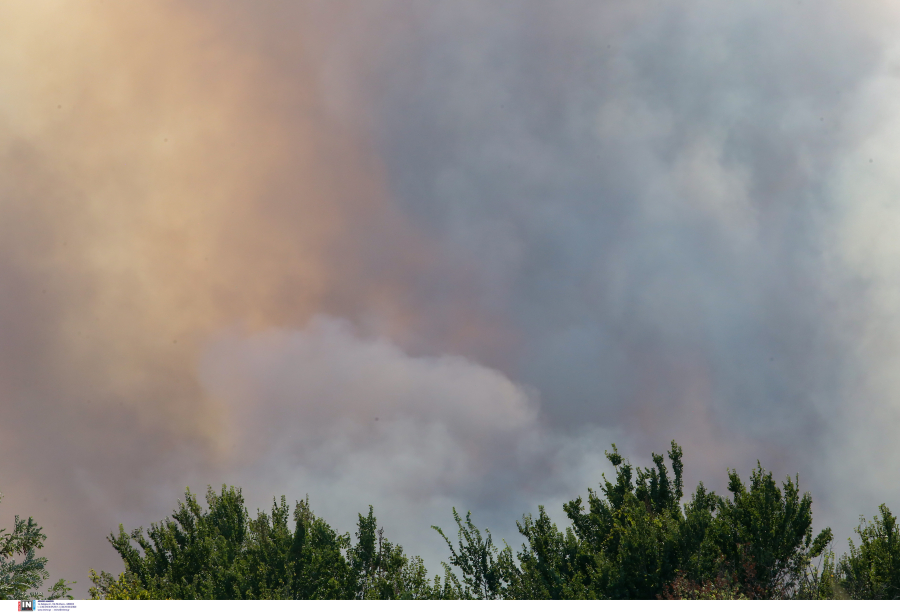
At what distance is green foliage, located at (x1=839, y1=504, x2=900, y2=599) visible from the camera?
22203 mm

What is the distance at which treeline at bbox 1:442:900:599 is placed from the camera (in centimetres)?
2375

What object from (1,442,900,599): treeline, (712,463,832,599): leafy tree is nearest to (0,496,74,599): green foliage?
(1,442,900,599): treeline

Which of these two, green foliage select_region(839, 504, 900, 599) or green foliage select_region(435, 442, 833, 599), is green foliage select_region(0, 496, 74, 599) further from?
green foliage select_region(839, 504, 900, 599)

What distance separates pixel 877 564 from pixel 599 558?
9270 millimetres

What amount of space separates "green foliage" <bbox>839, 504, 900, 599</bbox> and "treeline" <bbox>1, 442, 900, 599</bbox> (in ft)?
0.14

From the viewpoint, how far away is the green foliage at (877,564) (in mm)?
22203

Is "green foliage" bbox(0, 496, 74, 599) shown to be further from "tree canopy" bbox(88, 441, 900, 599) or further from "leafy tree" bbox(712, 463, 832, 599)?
"leafy tree" bbox(712, 463, 832, 599)

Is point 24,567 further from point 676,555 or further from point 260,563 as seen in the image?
point 676,555

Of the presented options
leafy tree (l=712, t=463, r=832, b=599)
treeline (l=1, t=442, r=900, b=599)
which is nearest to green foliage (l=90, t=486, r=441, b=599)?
treeline (l=1, t=442, r=900, b=599)

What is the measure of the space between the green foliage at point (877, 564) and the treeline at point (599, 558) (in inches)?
1.7

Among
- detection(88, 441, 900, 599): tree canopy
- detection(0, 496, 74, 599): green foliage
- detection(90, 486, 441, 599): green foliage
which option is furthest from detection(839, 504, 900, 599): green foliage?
detection(0, 496, 74, 599): green foliage

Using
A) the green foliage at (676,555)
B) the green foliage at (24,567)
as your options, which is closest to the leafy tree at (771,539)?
the green foliage at (676,555)
